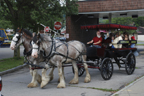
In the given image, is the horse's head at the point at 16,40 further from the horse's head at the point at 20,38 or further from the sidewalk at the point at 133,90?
the sidewalk at the point at 133,90

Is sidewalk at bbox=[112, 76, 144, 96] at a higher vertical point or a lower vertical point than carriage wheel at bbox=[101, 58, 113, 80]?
lower

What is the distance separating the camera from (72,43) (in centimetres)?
885

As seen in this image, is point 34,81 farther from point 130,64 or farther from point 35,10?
point 35,10

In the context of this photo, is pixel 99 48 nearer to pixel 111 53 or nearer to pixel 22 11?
pixel 111 53

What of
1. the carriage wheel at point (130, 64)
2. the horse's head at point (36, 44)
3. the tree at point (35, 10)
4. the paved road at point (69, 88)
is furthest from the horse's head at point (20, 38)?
the tree at point (35, 10)

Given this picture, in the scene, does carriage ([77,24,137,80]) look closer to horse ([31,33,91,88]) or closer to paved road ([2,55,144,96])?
paved road ([2,55,144,96])

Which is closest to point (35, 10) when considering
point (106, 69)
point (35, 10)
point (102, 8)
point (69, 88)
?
point (35, 10)

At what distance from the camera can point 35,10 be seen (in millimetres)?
15539

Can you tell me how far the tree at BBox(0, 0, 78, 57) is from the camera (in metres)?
15.1

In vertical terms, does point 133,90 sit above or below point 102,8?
below

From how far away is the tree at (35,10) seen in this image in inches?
596

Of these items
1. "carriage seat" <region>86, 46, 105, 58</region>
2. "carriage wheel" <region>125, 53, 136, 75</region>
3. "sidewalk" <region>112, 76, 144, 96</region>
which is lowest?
"sidewalk" <region>112, 76, 144, 96</region>

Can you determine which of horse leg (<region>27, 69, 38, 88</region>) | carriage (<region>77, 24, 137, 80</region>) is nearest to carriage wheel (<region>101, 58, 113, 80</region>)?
carriage (<region>77, 24, 137, 80</region>)

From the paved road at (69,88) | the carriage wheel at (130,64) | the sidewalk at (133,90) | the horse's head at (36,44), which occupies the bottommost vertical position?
the paved road at (69,88)
